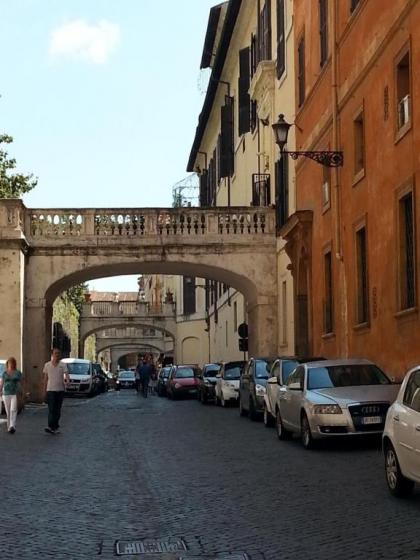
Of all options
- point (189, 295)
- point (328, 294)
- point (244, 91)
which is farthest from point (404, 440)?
point (189, 295)

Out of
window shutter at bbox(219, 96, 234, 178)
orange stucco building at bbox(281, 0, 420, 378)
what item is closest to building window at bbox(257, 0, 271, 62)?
orange stucco building at bbox(281, 0, 420, 378)

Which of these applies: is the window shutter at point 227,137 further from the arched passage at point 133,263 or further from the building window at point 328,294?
the building window at point 328,294

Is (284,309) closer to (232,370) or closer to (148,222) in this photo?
(232,370)

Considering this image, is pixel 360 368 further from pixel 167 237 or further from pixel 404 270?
pixel 167 237

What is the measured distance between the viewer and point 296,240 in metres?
29.4

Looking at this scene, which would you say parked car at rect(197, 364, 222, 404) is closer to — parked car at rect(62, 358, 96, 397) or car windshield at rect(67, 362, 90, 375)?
parked car at rect(62, 358, 96, 397)

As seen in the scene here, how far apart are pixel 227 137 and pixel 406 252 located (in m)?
29.1

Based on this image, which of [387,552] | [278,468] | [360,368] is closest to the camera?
[387,552]

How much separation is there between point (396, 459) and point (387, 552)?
9.09 feet

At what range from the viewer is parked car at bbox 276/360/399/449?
50.6 feet

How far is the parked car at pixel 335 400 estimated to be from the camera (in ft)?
50.6

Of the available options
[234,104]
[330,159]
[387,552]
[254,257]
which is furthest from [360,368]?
[234,104]

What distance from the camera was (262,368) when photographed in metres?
25.0

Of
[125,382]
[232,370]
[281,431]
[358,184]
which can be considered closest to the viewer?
[281,431]
